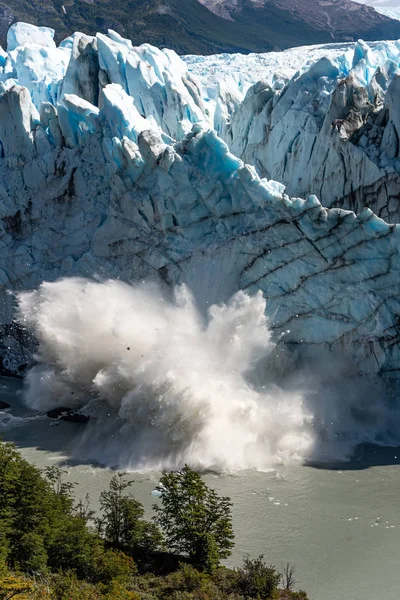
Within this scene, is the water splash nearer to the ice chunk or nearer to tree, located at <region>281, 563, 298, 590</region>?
tree, located at <region>281, 563, 298, 590</region>

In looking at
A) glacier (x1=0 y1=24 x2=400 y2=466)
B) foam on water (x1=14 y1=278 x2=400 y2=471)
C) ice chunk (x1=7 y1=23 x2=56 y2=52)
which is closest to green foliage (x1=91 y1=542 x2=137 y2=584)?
foam on water (x1=14 y1=278 x2=400 y2=471)

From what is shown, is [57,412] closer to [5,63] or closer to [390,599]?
[390,599]

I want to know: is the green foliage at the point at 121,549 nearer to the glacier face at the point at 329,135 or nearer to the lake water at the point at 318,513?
the lake water at the point at 318,513

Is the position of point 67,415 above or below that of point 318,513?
above

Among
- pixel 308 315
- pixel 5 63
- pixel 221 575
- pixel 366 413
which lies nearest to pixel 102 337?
pixel 308 315

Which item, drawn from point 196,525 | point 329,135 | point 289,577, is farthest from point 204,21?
point 289,577

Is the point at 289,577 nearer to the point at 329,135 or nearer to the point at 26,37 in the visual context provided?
the point at 329,135

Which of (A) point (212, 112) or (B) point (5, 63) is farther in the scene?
(B) point (5, 63)
